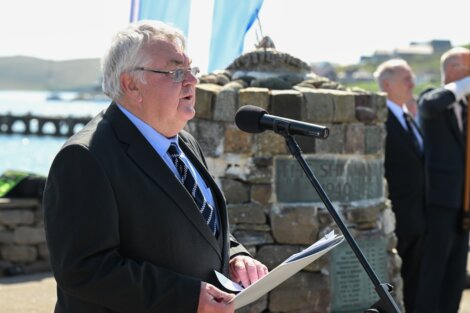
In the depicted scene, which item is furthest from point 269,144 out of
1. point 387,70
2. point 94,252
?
point 94,252

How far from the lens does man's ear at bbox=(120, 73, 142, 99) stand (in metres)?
2.88

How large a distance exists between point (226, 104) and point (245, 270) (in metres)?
2.48

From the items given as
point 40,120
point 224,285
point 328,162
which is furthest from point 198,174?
point 40,120

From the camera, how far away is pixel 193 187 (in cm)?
299

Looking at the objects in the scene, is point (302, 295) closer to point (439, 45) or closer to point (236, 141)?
point (236, 141)

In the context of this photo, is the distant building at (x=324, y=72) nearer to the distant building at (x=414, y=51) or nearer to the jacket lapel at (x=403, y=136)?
the jacket lapel at (x=403, y=136)

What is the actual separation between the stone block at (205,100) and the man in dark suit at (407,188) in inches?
59.7

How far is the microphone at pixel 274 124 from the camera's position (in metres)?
2.87

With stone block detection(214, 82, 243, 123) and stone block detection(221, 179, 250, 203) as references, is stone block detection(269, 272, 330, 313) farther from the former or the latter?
stone block detection(214, 82, 243, 123)

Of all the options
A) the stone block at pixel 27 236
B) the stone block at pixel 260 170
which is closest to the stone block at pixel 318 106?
the stone block at pixel 260 170

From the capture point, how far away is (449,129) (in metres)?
6.48

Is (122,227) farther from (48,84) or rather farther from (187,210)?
(48,84)

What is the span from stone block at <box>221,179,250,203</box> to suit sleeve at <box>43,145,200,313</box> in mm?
2737

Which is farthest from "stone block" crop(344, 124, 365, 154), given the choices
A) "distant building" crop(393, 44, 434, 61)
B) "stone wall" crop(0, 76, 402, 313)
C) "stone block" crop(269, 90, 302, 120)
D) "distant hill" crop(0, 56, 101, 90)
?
"distant hill" crop(0, 56, 101, 90)
